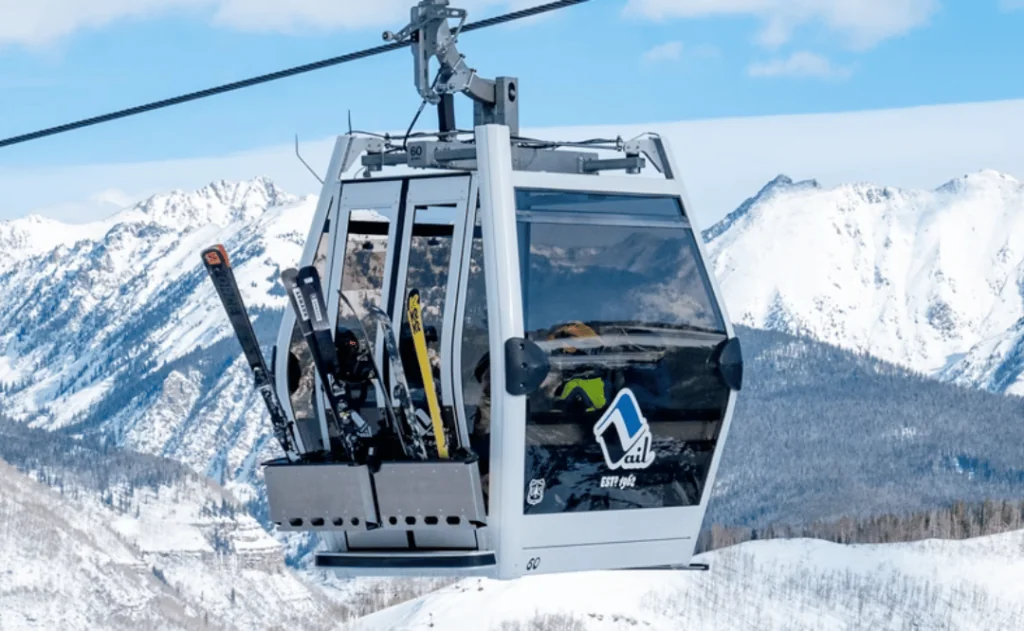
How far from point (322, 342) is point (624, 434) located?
213 cm

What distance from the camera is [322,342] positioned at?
39.7 feet

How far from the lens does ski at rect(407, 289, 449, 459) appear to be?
11.8m

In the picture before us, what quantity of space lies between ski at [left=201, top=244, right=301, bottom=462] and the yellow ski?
1.26m

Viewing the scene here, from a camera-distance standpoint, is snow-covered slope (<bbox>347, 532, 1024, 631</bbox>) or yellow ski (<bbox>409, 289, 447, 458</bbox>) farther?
snow-covered slope (<bbox>347, 532, 1024, 631</bbox>)

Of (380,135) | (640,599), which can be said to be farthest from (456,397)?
(640,599)

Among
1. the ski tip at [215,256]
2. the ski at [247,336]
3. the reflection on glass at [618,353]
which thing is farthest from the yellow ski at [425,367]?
the ski tip at [215,256]

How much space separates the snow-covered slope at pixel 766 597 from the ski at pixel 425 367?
159 m

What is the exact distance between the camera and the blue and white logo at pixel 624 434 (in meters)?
12.0

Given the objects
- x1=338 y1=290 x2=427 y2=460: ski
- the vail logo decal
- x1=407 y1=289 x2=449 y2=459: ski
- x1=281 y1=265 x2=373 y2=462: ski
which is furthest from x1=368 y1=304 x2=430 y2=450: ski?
the vail logo decal

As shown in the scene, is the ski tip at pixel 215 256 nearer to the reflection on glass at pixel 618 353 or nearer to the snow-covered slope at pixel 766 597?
the reflection on glass at pixel 618 353

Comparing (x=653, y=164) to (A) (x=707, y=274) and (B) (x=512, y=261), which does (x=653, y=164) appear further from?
(B) (x=512, y=261)

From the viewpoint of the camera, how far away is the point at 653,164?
13.3m

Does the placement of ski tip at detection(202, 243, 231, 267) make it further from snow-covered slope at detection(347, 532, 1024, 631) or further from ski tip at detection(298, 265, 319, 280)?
snow-covered slope at detection(347, 532, 1024, 631)

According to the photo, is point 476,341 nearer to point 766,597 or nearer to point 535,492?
point 535,492
